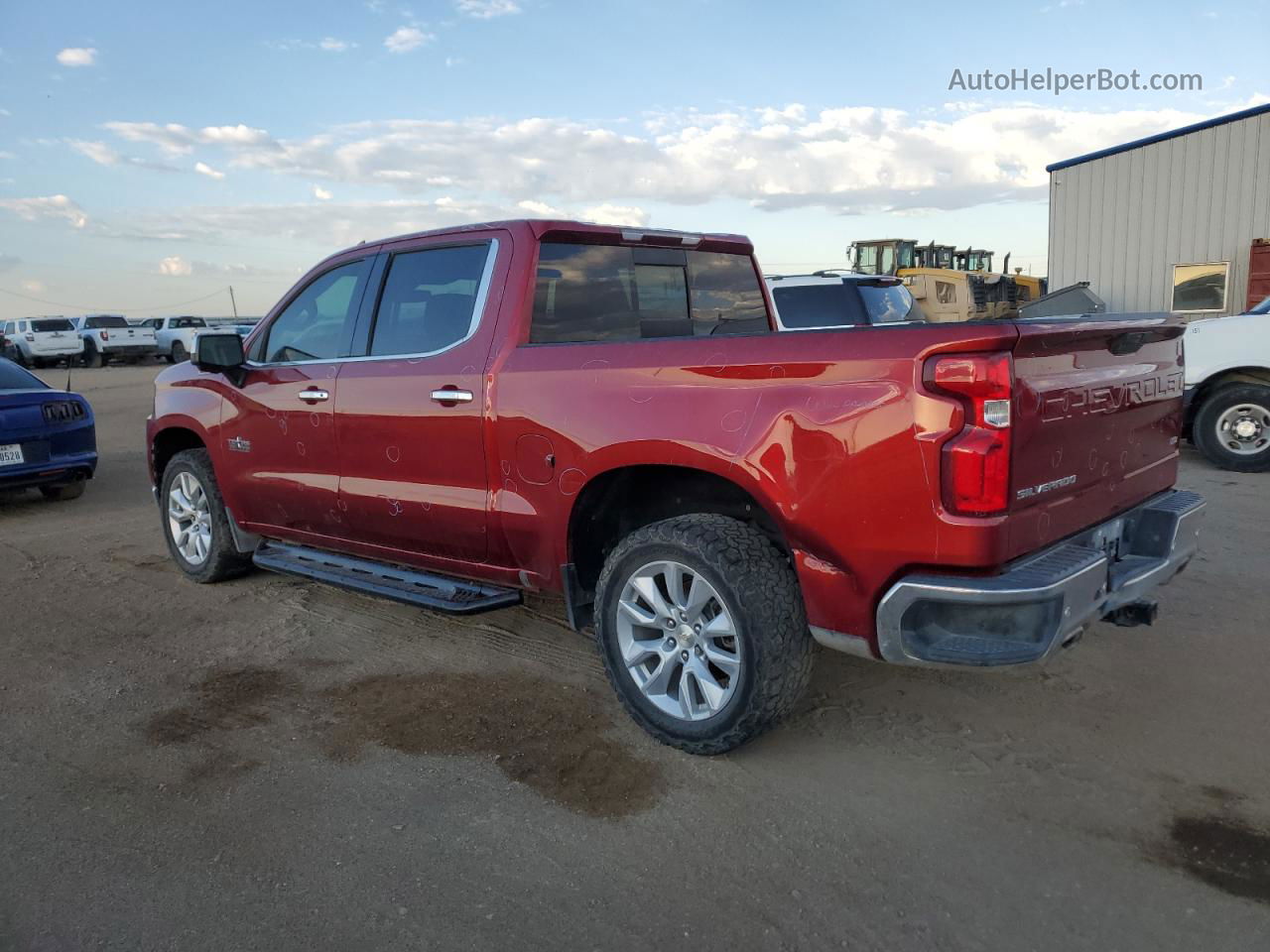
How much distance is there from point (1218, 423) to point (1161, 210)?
10.6 metres

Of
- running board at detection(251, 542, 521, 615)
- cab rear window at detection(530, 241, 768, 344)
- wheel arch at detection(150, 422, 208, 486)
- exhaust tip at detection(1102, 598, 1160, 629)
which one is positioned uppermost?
cab rear window at detection(530, 241, 768, 344)

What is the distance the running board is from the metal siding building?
16.9 m

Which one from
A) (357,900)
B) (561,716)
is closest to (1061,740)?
(561,716)

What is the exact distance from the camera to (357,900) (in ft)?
9.00

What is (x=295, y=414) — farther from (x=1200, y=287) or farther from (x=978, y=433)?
(x=1200, y=287)

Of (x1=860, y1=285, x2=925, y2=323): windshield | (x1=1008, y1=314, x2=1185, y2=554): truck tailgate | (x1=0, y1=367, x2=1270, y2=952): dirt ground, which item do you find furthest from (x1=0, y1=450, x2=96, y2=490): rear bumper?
(x1=1008, y1=314, x2=1185, y2=554): truck tailgate

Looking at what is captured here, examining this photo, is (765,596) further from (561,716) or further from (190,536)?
(190,536)

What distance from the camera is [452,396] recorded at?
411cm

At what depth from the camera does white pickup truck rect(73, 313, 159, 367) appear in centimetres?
3173

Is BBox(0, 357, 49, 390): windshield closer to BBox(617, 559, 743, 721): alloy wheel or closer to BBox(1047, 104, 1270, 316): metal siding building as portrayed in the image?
BBox(617, 559, 743, 721): alloy wheel

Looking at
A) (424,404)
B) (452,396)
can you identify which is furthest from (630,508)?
(424,404)

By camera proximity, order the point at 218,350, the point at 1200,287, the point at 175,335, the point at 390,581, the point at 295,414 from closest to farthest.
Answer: the point at 390,581 < the point at 295,414 < the point at 218,350 < the point at 1200,287 < the point at 175,335

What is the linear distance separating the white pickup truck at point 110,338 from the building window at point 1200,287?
29490 millimetres

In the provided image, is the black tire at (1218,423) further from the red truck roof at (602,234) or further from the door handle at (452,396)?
the door handle at (452,396)
